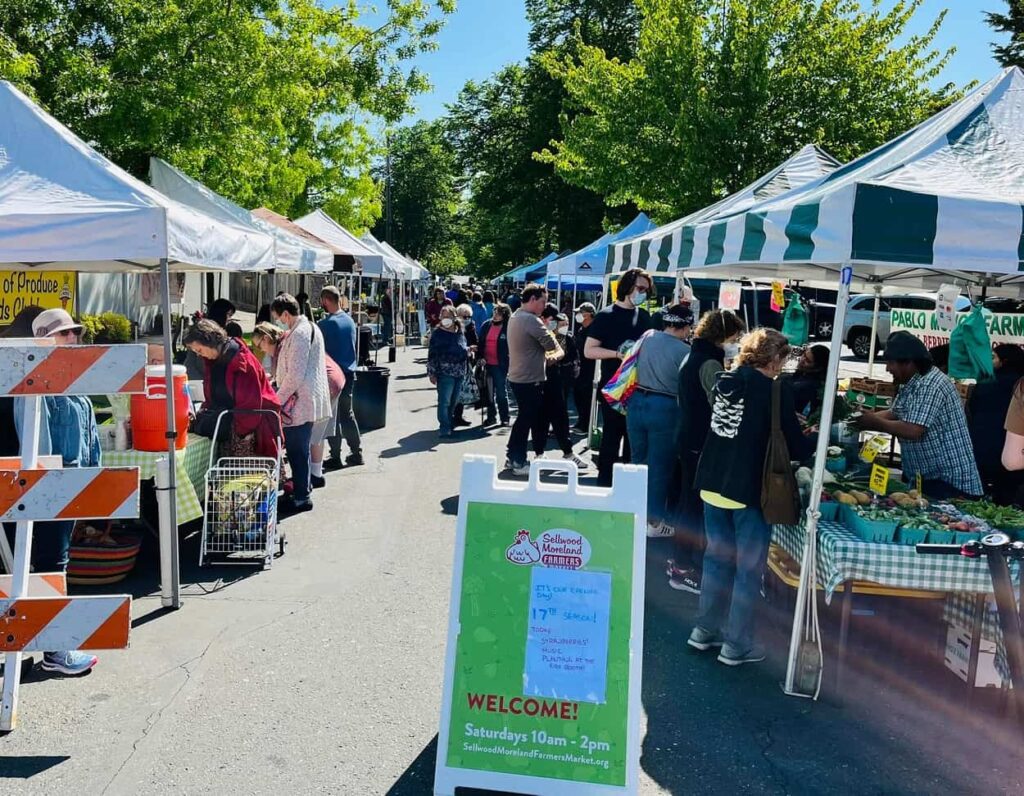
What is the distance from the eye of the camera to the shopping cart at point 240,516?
6.09 meters

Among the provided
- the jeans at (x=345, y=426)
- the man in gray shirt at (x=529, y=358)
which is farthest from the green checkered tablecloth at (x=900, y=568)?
the jeans at (x=345, y=426)

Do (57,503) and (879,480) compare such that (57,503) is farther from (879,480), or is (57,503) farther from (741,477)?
(879,480)

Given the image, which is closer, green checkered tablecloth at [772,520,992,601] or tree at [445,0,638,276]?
green checkered tablecloth at [772,520,992,601]

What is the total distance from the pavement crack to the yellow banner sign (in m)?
4.92

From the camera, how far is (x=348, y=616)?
5293 mm

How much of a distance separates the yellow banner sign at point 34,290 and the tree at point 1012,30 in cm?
2406

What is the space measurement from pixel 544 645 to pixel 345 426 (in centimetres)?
663

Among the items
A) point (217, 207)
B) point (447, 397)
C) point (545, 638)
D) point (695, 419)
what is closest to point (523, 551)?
point (545, 638)

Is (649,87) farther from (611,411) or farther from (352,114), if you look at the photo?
(611,411)

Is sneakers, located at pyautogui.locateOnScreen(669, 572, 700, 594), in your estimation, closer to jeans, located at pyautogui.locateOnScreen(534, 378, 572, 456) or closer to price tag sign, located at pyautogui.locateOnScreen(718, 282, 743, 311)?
jeans, located at pyautogui.locateOnScreen(534, 378, 572, 456)

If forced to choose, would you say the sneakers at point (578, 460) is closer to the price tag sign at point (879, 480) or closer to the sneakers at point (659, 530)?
the sneakers at point (659, 530)

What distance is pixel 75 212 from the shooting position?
4.57 metres

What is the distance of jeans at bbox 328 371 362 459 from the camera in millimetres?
9539

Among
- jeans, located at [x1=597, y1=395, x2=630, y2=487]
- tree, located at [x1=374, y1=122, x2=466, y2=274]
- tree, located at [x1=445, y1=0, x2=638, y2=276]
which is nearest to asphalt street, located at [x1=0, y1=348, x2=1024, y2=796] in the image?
jeans, located at [x1=597, y1=395, x2=630, y2=487]
